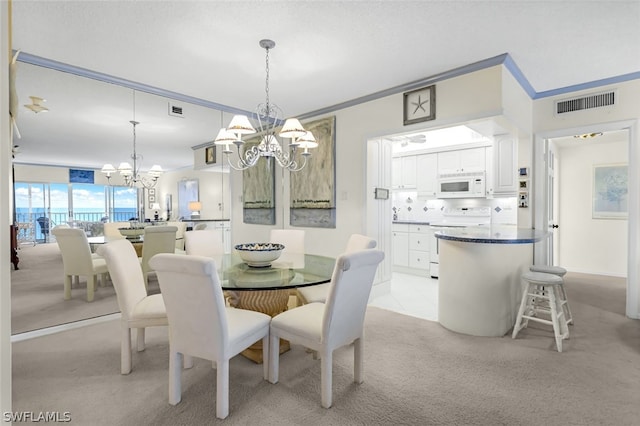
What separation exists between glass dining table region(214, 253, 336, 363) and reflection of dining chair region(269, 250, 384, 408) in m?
0.24

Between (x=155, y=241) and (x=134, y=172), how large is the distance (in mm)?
909

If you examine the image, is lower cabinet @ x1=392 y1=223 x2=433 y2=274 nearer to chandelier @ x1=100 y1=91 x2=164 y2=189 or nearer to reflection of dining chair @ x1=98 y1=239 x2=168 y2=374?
chandelier @ x1=100 y1=91 x2=164 y2=189

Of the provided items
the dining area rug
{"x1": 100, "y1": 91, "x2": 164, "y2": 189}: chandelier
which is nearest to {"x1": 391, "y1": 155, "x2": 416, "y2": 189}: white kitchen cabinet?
the dining area rug

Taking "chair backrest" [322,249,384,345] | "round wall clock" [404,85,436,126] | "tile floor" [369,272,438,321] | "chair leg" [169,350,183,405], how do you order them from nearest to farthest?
"chair backrest" [322,249,384,345] < "chair leg" [169,350,183,405] < "round wall clock" [404,85,436,126] < "tile floor" [369,272,438,321]

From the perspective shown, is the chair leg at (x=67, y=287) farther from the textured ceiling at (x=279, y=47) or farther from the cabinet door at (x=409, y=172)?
the cabinet door at (x=409, y=172)

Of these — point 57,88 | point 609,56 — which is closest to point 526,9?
point 609,56

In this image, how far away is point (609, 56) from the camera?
290 cm

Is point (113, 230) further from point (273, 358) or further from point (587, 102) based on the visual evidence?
point (587, 102)

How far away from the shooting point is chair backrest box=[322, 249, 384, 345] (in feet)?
5.57

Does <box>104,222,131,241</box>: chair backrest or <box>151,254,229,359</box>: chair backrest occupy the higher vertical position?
<box>104,222,131,241</box>: chair backrest

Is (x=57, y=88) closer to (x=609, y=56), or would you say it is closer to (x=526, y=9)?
(x=526, y=9)

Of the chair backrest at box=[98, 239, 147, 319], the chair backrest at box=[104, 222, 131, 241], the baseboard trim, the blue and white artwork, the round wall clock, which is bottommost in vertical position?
the baseboard trim

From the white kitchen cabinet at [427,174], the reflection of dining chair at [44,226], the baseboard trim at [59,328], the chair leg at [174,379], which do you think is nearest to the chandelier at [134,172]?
the reflection of dining chair at [44,226]

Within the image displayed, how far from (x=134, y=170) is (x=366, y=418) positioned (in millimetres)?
3544
